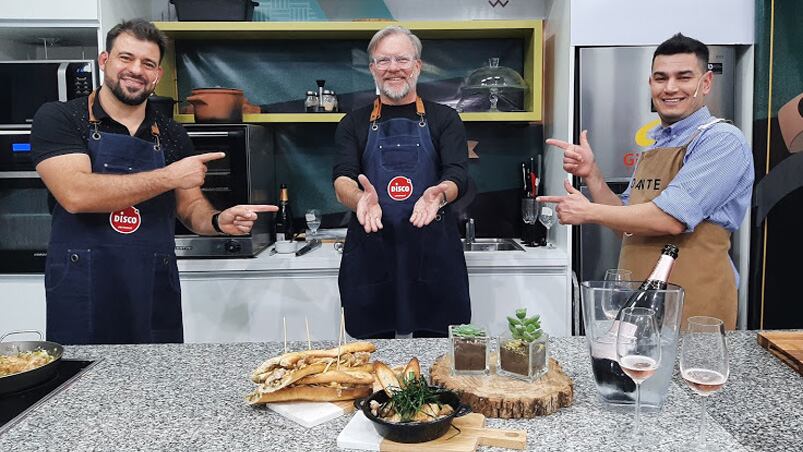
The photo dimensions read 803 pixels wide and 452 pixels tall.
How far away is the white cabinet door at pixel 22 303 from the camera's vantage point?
3062 mm

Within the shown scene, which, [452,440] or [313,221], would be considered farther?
[313,221]

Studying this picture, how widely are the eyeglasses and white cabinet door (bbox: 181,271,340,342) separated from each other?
104 centimetres

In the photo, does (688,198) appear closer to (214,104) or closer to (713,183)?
(713,183)

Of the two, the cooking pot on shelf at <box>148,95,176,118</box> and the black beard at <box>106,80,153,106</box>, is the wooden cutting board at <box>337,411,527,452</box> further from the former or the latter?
the cooking pot on shelf at <box>148,95,176,118</box>

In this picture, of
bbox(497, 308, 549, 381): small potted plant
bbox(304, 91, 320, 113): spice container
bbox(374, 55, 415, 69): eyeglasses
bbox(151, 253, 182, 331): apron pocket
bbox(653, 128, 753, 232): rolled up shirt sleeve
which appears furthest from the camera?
bbox(304, 91, 320, 113): spice container

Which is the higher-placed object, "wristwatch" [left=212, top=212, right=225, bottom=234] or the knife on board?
"wristwatch" [left=212, top=212, right=225, bottom=234]

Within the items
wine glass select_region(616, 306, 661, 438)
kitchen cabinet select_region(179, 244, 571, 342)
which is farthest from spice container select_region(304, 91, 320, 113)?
wine glass select_region(616, 306, 661, 438)

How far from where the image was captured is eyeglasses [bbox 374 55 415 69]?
8.48 ft

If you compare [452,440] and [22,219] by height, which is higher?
[22,219]

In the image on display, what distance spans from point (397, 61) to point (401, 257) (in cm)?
80

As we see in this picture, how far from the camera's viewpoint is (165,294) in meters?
2.31

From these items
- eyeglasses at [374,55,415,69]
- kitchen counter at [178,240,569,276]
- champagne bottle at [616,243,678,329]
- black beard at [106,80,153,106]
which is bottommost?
kitchen counter at [178,240,569,276]

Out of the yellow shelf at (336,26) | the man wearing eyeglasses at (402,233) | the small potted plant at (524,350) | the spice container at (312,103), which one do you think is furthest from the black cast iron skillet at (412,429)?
the spice container at (312,103)

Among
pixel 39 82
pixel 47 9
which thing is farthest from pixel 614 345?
pixel 47 9
